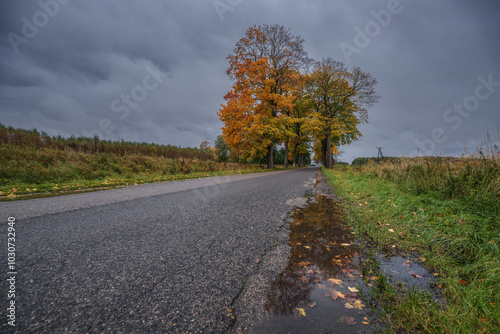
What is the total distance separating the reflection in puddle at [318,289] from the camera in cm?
153

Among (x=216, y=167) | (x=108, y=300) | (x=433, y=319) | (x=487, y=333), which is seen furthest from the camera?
(x=216, y=167)

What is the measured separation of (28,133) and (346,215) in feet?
59.0

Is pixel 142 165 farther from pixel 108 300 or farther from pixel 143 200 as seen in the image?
pixel 108 300

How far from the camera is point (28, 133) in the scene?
12188mm

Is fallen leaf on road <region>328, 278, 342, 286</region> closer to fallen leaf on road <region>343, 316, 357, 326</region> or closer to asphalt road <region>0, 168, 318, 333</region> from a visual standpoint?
fallen leaf on road <region>343, 316, 357, 326</region>

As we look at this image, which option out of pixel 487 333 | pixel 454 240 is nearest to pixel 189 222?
pixel 487 333

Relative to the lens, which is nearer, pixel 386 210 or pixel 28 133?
pixel 386 210

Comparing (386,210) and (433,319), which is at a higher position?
(386,210)

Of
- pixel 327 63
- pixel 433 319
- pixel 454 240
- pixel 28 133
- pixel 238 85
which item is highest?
pixel 327 63

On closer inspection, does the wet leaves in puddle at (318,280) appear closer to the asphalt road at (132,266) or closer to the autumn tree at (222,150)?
the asphalt road at (132,266)

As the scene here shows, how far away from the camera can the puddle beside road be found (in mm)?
1542

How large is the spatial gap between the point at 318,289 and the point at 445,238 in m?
2.43

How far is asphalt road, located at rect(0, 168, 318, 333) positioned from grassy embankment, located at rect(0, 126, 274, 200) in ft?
11.3

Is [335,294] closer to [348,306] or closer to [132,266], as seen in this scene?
[348,306]
